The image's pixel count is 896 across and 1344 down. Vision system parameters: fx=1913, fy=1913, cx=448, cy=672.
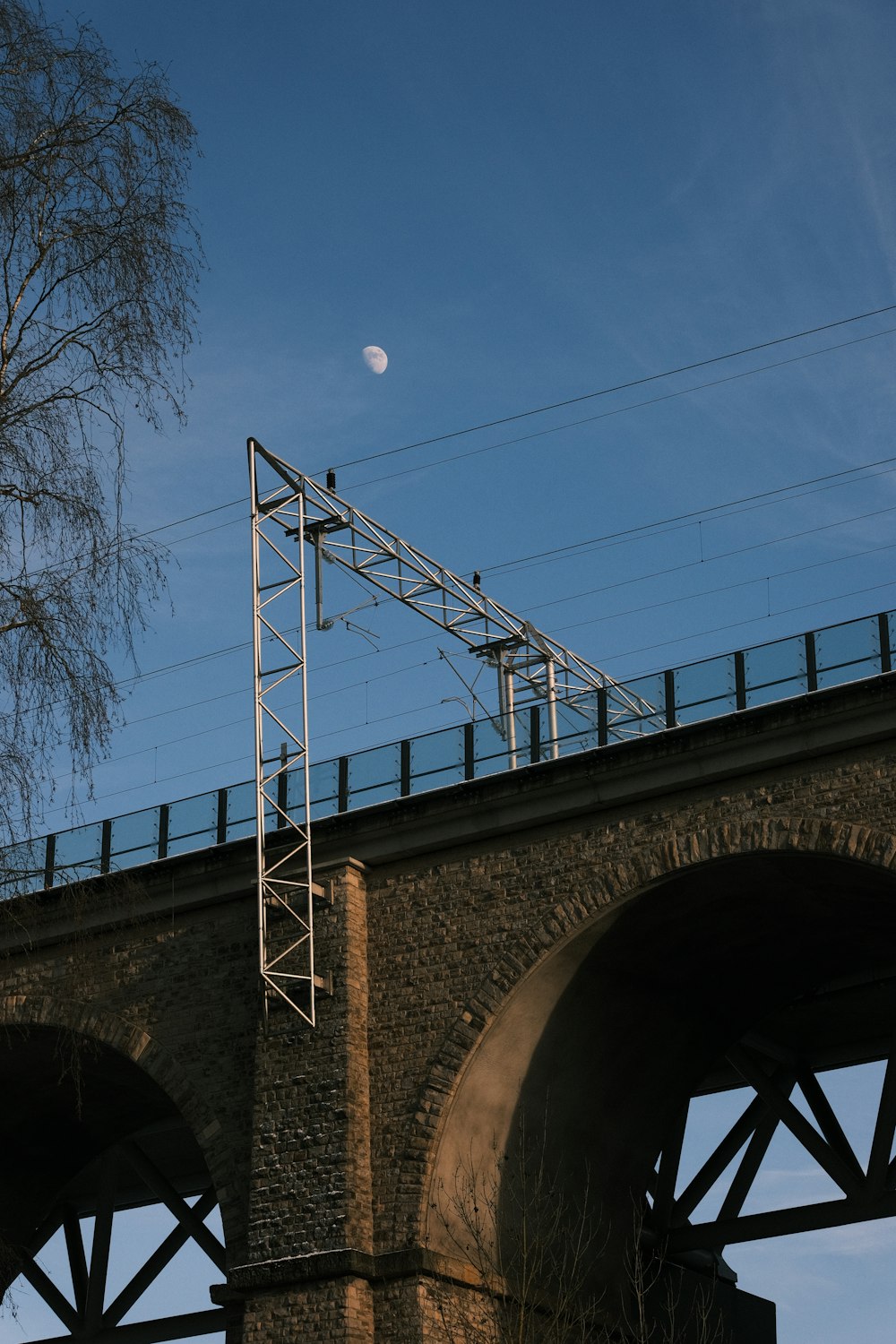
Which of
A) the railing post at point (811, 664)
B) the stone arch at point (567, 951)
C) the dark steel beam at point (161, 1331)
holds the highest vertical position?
the railing post at point (811, 664)

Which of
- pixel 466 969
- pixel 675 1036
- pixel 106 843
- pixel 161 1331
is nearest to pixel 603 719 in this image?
pixel 466 969

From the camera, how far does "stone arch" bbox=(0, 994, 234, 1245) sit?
27547 millimetres

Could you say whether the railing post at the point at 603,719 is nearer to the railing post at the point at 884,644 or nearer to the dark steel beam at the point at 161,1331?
the railing post at the point at 884,644

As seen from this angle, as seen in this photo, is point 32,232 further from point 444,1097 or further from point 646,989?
point 646,989

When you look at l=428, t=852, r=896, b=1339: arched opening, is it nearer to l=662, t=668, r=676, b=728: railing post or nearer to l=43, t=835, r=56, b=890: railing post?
l=662, t=668, r=676, b=728: railing post

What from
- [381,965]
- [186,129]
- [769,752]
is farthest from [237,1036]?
[186,129]

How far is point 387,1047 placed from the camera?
2633 cm

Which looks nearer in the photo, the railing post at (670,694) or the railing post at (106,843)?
the railing post at (670,694)

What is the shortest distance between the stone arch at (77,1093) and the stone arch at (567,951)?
11.3ft

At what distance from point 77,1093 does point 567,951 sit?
689 cm

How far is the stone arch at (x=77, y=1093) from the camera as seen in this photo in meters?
27.5

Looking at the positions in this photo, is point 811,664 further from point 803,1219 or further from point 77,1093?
point 77,1093

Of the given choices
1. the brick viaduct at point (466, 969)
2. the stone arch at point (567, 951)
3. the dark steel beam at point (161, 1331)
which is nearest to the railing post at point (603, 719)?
the brick viaduct at point (466, 969)

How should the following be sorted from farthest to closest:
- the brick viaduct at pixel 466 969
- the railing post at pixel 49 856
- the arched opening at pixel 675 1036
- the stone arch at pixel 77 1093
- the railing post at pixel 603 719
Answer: the railing post at pixel 49 856 < the stone arch at pixel 77 1093 < the railing post at pixel 603 719 < the arched opening at pixel 675 1036 < the brick viaduct at pixel 466 969
